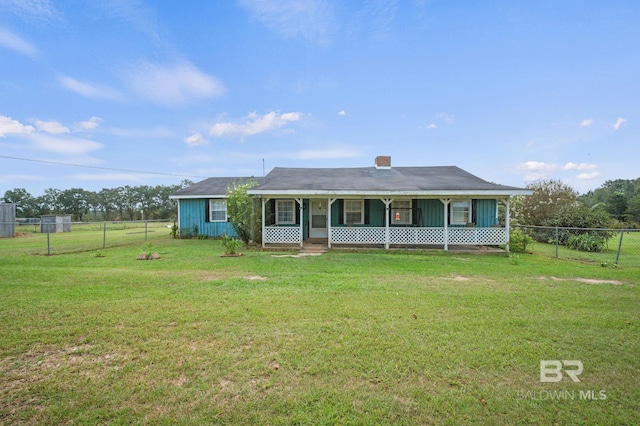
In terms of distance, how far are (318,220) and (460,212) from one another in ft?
22.3

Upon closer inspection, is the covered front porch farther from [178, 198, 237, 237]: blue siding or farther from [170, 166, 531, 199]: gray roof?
[178, 198, 237, 237]: blue siding

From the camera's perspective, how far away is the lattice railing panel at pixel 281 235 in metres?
12.5

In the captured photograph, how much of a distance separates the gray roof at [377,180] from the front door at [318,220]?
1.19 m

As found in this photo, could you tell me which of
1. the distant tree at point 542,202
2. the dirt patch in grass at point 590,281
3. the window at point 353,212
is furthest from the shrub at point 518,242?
the distant tree at point 542,202

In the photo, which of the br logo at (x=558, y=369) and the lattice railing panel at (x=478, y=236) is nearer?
the br logo at (x=558, y=369)

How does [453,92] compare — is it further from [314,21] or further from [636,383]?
[636,383]

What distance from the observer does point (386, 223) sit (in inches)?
480

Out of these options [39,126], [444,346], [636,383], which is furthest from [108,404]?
[39,126]

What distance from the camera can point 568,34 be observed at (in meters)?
11.6

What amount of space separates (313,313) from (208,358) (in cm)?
175

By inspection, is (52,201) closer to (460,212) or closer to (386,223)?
(386,223)

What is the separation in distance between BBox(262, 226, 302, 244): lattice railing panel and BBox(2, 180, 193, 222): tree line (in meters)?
42.8

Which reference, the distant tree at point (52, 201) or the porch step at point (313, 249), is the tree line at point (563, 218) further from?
the distant tree at point (52, 201)

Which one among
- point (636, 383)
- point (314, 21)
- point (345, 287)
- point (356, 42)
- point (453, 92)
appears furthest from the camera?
point (453, 92)
